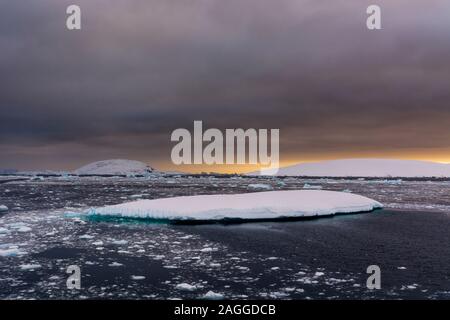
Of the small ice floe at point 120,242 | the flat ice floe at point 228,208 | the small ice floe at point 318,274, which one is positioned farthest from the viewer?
the flat ice floe at point 228,208

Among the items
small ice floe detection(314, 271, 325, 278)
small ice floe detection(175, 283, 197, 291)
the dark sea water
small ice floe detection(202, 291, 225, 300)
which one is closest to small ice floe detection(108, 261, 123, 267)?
the dark sea water

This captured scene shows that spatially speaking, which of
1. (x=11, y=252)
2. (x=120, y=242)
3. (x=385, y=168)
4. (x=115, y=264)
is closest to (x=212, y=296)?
(x=115, y=264)

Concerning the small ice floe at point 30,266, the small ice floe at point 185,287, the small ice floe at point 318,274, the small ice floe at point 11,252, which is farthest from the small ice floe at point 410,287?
the small ice floe at point 11,252

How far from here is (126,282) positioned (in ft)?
27.8

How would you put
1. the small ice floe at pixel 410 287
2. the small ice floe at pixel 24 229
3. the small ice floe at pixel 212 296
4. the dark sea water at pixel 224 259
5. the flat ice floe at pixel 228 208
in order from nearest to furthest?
the small ice floe at pixel 212 296 < the dark sea water at pixel 224 259 < the small ice floe at pixel 410 287 < the small ice floe at pixel 24 229 < the flat ice floe at pixel 228 208

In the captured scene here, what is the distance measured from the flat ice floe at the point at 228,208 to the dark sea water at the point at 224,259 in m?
0.81

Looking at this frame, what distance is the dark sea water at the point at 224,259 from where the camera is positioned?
792 centimetres

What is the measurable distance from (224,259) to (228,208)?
25.3 feet

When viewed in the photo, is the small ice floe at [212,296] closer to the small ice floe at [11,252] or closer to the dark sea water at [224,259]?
the dark sea water at [224,259]

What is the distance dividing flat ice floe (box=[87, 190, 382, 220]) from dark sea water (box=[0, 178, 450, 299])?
0.81 m

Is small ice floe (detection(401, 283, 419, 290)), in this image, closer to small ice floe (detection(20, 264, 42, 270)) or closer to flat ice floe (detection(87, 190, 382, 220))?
small ice floe (detection(20, 264, 42, 270))

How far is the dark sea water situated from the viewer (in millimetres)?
7922
